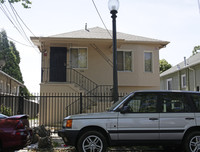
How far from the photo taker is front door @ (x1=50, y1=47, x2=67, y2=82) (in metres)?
14.9

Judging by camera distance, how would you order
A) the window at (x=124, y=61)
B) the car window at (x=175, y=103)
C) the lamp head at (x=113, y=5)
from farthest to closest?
the window at (x=124, y=61) < the lamp head at (x=113, y=5) < the car window at (x=175, y=103)

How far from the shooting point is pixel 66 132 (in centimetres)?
590

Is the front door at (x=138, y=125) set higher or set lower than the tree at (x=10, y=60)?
lower

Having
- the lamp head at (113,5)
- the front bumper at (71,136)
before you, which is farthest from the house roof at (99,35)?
the front bumper at (71,136)

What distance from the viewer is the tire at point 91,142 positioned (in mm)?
5816

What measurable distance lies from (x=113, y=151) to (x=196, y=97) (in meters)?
2.85

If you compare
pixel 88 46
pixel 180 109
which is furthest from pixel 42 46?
pixel 180 109

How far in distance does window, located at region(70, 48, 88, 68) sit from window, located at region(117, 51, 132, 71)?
230 centimetres

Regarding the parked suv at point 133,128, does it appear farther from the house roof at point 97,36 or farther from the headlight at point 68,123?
the house roof at point 97,36

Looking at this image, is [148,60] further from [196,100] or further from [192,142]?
[192,142]

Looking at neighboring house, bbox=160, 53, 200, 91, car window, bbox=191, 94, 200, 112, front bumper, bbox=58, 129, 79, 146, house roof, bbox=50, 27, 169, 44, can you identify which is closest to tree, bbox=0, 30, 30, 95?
neighboring house, bbox=160, 53, 200, 91

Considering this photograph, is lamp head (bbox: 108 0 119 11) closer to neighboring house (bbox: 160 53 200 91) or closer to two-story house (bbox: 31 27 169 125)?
two-story house (bbox: 31 27 169 125)

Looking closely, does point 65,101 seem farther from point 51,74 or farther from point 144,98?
point 144,98

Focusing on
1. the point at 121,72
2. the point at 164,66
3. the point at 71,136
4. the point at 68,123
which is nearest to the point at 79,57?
the point at 121,72
